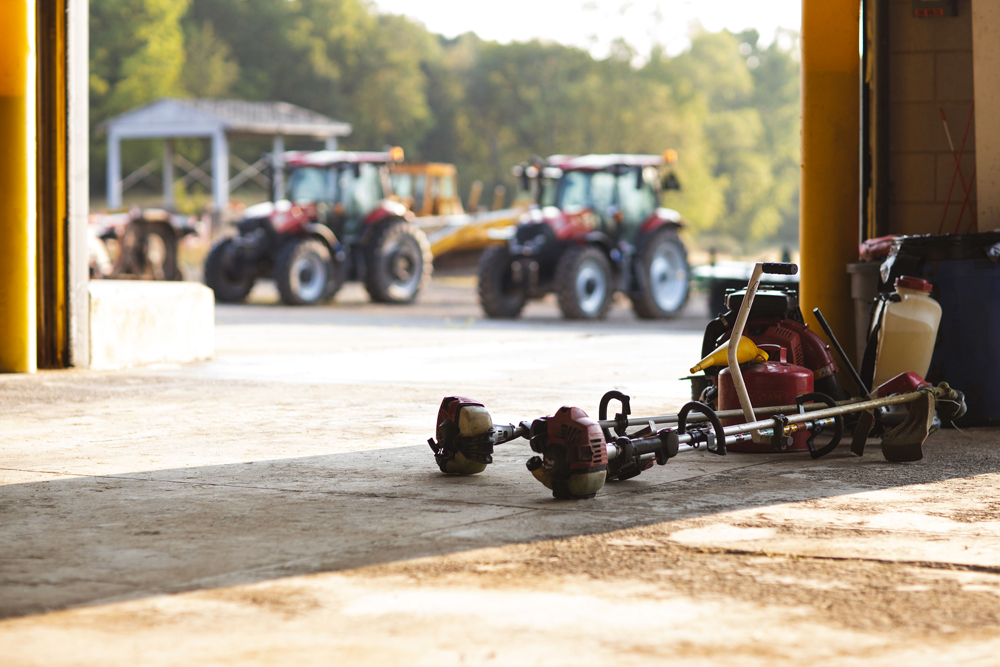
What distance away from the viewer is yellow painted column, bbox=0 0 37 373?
948 cm

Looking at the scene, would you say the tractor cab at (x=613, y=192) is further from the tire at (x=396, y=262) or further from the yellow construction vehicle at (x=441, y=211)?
the yellow construction vehicle at (x=441, y=211)

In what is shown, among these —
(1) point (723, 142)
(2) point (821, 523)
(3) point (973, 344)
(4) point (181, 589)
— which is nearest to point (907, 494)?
(2) point (821, 523)

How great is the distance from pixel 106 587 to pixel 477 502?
156 cm

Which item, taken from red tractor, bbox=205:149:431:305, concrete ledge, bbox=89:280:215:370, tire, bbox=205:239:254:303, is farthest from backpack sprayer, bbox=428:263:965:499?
tire, bbox=205:239:254:303

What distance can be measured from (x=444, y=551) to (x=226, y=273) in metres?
17.4

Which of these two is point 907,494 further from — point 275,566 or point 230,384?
point 230,384

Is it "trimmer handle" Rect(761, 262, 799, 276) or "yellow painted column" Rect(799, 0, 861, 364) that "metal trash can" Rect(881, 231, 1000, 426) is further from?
"trimmer handle" Rect(761, 262, 799, 276)

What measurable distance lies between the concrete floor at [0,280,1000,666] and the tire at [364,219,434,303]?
13672 millimetres

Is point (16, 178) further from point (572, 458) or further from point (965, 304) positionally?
point (965, 304)

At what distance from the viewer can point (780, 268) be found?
18.7 ft

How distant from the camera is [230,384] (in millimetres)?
9180

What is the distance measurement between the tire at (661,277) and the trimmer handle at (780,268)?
41.4 feet

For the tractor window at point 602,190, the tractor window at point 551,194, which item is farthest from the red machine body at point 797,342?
the tractor window at point 551,194

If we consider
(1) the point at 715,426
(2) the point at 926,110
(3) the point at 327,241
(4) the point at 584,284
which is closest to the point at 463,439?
(1) the point at 715,426
